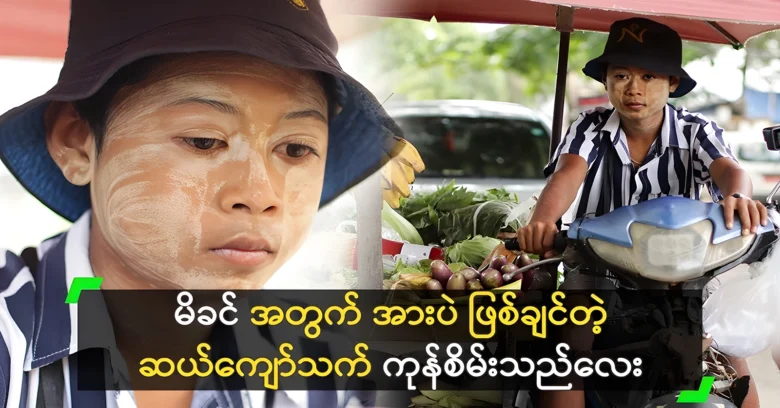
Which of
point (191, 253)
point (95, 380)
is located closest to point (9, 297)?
point (95, 380)

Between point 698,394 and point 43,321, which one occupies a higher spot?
point 43,321

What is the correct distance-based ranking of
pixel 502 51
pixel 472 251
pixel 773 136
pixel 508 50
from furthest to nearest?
pixel 508 50, pixel 502 51, pixel 472 251, pixel 773 136

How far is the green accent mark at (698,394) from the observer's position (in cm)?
194

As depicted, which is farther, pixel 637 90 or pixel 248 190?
pixel 637 90

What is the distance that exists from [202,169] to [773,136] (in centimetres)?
148

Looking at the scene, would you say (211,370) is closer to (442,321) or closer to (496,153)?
(442,321)

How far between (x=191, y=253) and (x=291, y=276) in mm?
288

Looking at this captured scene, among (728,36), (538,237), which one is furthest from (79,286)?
(728,36)

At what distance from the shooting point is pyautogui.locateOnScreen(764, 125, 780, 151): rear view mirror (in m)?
2.22

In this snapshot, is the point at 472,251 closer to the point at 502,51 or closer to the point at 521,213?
the point at 521,213

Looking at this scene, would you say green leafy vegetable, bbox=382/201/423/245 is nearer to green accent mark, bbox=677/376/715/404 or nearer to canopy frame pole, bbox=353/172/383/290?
canopy frame pole, bbox=353/172/383/290

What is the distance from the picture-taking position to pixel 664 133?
102 inches

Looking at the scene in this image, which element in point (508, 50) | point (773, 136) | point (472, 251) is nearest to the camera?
point (773, 136)

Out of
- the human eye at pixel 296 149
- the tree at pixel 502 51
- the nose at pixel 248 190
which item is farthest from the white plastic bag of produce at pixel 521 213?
the tree at pixel 502 51
